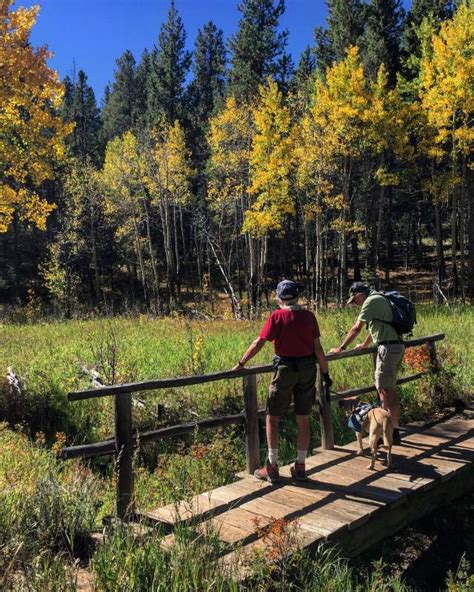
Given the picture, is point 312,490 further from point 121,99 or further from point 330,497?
point 121,99

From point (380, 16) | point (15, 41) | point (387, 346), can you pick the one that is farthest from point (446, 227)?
point (387, 346)

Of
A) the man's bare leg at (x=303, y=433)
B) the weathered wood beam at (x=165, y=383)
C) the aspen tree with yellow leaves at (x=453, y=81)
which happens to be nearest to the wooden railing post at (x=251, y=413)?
the weathered wood beam at (x=165, y=383)

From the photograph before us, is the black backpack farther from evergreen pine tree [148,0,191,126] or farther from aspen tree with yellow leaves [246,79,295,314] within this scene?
evergreen pine tree [148,0,191,126]

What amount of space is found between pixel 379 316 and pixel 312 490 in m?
2.30

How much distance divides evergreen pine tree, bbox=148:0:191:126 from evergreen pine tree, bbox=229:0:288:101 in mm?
9499

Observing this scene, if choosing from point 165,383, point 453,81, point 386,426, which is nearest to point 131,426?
point 165,383

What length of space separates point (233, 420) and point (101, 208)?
33761mm

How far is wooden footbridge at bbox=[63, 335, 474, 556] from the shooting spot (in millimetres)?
4316

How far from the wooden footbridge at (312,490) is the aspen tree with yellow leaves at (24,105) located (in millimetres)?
10813

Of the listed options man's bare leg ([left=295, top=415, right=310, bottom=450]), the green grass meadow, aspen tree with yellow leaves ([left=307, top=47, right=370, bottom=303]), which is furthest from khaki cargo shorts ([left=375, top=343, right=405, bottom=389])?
aspen tree with yellow leaves ([left=307, top=47, right=370, bottom=303])

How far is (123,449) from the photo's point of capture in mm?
4668

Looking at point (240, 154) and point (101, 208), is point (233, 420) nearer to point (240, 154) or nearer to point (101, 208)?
point (240, 154)

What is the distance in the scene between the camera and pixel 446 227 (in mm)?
47906

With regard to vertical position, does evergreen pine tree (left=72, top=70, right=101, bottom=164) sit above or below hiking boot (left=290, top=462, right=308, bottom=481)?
above
